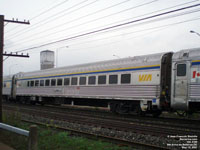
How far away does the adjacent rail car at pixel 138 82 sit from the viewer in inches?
445

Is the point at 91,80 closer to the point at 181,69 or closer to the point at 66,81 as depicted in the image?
the point at 66,81

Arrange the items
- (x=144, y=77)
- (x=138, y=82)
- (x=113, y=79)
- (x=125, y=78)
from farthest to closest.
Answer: (x=113, y=79) < (x=125, y=78) < (x=138, y=82) < (x=144, y=77)

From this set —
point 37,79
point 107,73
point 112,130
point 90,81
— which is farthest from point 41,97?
point 112,130

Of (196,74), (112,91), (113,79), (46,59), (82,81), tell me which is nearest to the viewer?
(196,74)

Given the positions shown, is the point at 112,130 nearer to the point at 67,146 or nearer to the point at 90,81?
the point at 67,146

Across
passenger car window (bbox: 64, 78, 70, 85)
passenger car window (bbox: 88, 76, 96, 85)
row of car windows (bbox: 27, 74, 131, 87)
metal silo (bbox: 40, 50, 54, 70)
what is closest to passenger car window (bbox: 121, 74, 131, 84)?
row of car windows (bbox: 27, 74, 131, 87)

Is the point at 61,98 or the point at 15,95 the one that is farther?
the point at 15,95

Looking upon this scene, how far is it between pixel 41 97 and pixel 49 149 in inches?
676

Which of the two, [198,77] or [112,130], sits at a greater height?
[198,77]

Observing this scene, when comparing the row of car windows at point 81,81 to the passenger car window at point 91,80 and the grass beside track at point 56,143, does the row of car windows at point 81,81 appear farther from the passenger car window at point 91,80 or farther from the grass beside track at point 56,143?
Result: the grass beside track at point 56,143

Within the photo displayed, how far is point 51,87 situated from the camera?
21000 mm

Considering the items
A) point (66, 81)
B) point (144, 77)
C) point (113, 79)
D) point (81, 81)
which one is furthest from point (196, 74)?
point (66, 81)

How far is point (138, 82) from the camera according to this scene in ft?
43.9

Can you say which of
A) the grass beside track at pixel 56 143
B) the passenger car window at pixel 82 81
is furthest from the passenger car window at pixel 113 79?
the grass beside track at pixel 56 143
